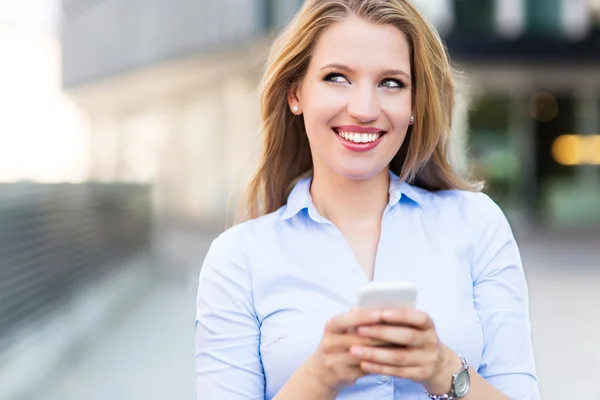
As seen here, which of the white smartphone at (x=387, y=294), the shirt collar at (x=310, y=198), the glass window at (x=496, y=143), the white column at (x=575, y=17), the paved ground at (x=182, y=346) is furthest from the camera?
the glass window at (x=496, y=143)

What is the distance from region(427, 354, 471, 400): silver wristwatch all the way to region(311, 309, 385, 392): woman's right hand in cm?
18

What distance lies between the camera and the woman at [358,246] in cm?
173

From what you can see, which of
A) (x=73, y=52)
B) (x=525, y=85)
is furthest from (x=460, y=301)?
(x=73, y=52)

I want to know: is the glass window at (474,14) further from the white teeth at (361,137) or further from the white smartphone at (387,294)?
the white smartphone at (387,294)

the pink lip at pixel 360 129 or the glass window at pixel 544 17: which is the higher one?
the glass window at pixel 544 17

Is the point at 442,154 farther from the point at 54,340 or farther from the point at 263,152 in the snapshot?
the point at 54,340

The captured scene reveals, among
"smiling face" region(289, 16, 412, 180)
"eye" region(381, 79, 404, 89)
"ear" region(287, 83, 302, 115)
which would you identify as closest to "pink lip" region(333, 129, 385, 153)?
"smiling face" region(289, 16, 412, 180)

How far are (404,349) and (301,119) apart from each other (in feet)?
2.80

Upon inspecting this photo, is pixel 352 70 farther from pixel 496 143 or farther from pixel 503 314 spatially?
pixel 496 143

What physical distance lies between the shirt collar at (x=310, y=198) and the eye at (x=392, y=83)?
0.88 feet

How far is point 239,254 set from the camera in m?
1.82

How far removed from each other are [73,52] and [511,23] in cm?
1345

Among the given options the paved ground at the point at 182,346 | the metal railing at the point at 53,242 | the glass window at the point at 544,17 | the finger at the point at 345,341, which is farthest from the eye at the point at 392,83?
the glass window at the point at 544,17

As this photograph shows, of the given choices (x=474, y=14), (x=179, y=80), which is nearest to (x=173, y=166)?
(x=179, y=80)
